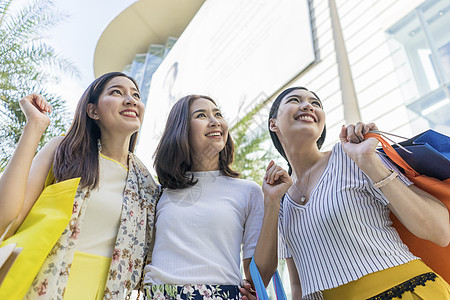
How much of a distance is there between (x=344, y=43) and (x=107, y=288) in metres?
4.74

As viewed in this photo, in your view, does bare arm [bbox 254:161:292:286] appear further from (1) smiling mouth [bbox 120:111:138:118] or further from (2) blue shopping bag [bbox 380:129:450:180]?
(1) smiling mouth [bbox 120:111:138:118]

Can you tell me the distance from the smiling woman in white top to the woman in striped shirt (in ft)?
0.61

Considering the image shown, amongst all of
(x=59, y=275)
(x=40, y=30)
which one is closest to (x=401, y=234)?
(x=59, y=275)

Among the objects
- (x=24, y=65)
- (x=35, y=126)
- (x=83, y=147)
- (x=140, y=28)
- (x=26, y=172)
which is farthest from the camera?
(x=140, y=28)

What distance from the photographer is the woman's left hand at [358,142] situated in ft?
4.63

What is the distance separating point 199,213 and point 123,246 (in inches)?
15.9

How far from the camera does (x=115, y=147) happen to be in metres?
1.99

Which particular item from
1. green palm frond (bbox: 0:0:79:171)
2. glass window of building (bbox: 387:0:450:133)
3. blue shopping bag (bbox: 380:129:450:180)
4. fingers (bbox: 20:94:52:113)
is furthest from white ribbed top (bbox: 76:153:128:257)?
glass window of building (bbox: 387:0:450:133)

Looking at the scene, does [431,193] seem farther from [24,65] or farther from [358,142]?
[24,65]

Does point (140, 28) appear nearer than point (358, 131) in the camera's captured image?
No

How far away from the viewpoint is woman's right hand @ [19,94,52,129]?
5.19 feet

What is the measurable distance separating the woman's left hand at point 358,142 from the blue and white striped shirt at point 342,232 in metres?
0.13

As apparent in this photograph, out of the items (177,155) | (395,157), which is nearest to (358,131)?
(395,157)

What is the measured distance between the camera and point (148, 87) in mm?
15766
